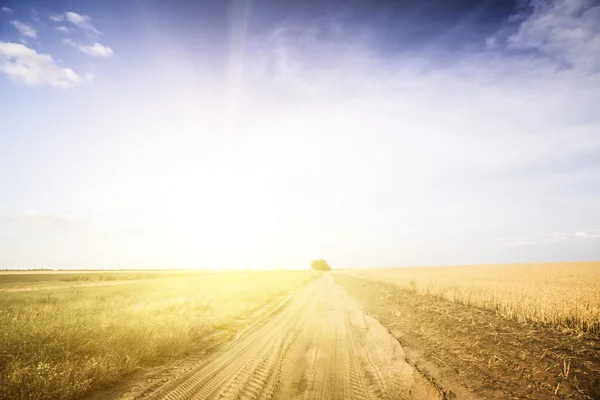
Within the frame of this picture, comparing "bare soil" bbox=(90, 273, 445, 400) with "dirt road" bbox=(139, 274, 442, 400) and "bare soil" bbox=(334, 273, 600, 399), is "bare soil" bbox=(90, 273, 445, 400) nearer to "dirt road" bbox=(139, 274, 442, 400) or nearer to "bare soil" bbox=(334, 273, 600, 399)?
"dirt road" bbox=(139, 274, 442, 400)

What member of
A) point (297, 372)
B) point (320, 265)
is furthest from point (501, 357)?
point (320, 265)

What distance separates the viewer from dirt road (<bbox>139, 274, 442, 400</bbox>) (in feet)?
17.5

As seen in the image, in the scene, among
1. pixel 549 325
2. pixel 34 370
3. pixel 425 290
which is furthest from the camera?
pixel 425 290

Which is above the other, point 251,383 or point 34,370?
point 34,370

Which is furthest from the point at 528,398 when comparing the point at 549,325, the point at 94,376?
the point at 94,376

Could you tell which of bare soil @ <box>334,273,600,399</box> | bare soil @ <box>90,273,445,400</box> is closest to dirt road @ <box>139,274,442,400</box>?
bare soil @ <box>90,273,445,400</box>

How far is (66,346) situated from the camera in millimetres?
6426

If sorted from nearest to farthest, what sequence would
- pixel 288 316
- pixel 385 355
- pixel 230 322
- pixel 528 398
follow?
pixel 528 398, pixel 385 355, pixel 230 322, pixel 288 316

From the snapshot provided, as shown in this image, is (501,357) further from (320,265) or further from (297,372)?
(320,265)

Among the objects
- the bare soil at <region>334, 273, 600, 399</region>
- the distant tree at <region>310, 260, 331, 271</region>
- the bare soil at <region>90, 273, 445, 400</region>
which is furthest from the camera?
the distant tree at <region>310, 260, 331, 271</region>

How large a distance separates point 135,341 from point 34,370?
2.58 metres

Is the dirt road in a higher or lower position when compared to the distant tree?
higher

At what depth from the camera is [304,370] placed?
257 inches

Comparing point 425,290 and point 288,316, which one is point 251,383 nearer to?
point 288,316
